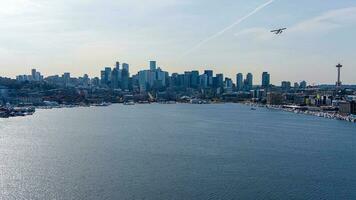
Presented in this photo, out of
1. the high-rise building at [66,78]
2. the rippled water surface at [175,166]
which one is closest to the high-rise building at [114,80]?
the high-rise building at [66,78]

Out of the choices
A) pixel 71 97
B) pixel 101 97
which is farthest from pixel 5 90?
pixel 101 97

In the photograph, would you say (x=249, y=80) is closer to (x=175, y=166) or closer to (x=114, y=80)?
(x=114, y=80)

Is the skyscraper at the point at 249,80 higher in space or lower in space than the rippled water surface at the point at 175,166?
higher

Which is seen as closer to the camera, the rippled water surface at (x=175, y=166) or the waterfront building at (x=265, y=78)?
the rippled water surface at (x=175, y=166)

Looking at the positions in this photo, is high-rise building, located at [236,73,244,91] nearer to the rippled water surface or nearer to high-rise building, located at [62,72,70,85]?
high-rise building, located at [62,72,70,85]

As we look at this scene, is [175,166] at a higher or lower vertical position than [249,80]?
lower

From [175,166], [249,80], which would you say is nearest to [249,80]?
[249,80]

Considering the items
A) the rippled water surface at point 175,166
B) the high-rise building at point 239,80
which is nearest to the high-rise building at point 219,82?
the high-rise building at point 239,80

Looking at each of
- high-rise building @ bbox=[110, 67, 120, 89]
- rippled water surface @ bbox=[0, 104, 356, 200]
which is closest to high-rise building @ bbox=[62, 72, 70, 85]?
high-rise building @ bbox=[110, 67, 120, 89]

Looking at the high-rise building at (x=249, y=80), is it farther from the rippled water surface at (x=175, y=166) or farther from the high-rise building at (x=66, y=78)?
the rippled water surface at (x=175, y=166)

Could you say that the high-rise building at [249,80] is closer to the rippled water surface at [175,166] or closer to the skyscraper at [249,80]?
the skyscraper at [249,80]
